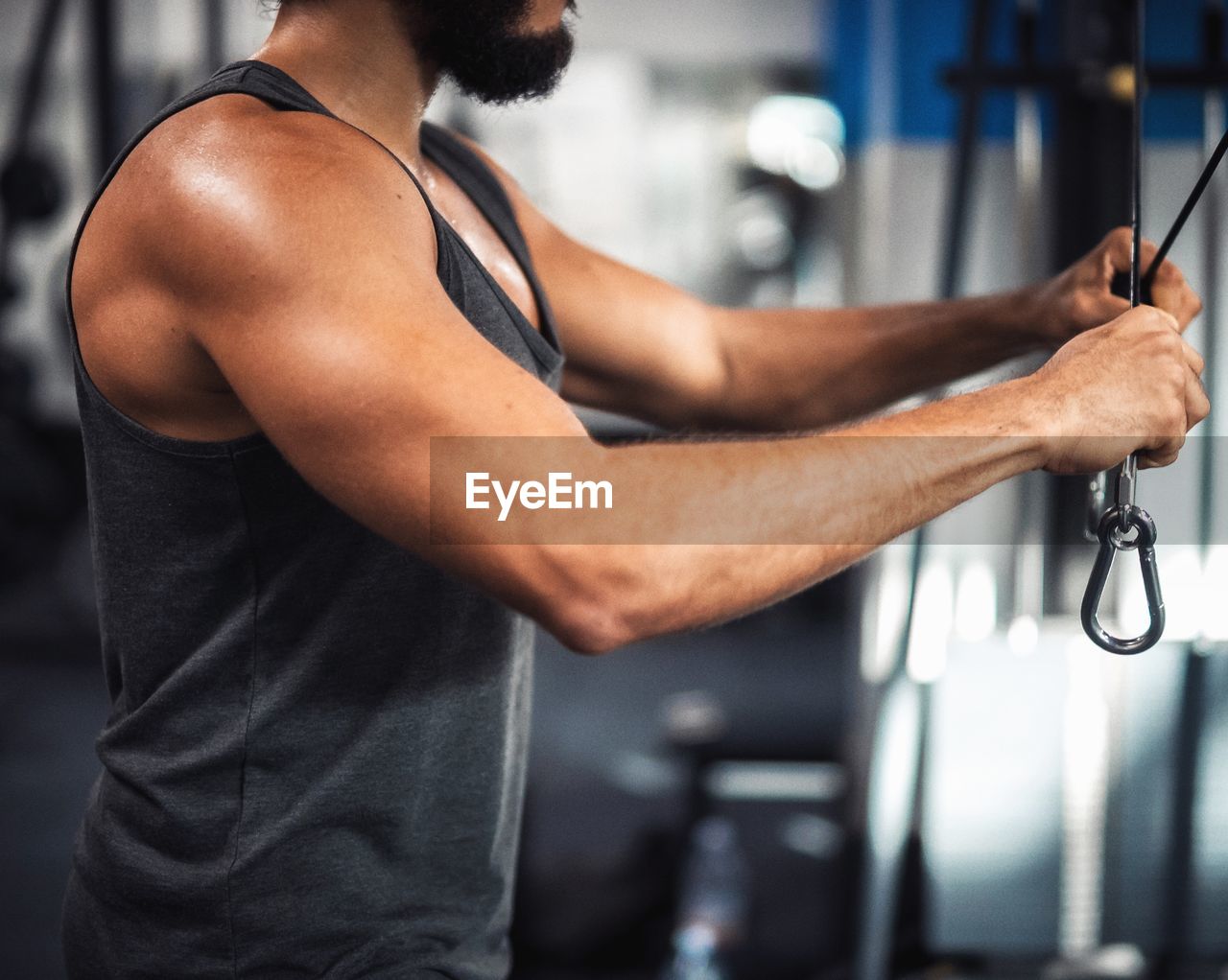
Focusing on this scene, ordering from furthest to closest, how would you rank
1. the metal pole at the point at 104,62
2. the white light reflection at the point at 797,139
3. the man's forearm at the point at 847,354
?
the white light reflection at the point at 797,139, the metal pole at the point at 104,62, the man's forearm at the point at 847,354

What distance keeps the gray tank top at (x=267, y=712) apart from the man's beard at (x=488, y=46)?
17 centimetres

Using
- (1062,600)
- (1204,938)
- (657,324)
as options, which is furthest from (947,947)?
(657,324)

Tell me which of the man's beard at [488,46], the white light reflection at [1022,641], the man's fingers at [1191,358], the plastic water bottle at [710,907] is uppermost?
the man's beard at [488,46]

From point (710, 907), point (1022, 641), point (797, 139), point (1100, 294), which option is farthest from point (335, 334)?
point (797, 139)

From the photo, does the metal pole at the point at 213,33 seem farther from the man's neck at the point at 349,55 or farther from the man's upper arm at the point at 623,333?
the man's neck at the point at 349,55

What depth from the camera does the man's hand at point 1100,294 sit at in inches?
46.8

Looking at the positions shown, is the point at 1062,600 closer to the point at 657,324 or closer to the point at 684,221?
the point at 657,324

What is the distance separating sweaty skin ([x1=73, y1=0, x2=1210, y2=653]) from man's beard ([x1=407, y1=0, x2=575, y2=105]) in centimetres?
6

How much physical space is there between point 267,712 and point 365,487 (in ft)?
0.97

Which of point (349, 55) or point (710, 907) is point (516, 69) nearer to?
point (349, 55)

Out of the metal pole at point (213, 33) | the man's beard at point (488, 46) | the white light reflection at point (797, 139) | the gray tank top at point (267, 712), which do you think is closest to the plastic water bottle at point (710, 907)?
the gray tank top at point (267, 712)

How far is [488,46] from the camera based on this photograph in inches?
44.4

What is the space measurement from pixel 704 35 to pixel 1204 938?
17.4 ft

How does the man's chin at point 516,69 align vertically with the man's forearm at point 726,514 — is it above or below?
above
